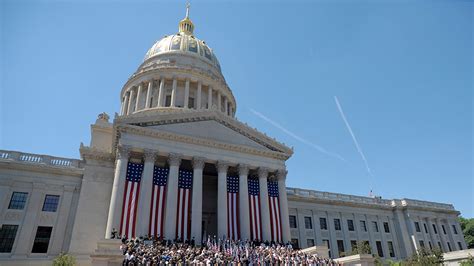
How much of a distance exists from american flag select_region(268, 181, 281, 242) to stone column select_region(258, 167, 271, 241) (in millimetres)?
725

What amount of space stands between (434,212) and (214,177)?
37.6 m

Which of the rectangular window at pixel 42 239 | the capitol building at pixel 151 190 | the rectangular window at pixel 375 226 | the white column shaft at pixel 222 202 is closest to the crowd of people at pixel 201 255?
the capitol building at pixel 151 190

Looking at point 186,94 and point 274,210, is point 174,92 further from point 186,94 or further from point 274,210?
point 274,210

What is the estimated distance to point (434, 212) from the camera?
49250 millimetres

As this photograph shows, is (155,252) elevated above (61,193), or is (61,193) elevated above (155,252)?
(61,193)

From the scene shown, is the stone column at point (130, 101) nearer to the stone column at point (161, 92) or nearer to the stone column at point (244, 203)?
the stone column at point (161, 92)

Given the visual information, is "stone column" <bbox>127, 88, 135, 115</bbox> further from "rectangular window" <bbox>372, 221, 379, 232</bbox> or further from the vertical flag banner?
"rectangular window" <bbox>372, 221, 379, 232</bbox>

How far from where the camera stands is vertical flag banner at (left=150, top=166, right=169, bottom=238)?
2556cm

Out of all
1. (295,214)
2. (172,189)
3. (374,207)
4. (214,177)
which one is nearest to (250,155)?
(214,177)

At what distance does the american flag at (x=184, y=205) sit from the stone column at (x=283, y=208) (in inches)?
370

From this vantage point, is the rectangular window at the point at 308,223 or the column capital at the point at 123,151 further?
the rectangular window at the point at 308,223

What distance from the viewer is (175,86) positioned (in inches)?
1841

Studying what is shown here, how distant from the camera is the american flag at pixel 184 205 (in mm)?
26383

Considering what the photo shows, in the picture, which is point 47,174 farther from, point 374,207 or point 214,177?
point 374,207
